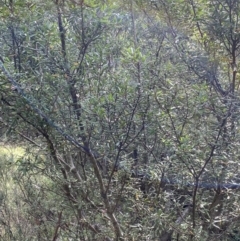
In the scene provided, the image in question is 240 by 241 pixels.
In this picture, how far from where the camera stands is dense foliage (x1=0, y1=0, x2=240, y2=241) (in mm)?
2250

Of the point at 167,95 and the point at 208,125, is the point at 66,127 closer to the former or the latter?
the point at 167,95

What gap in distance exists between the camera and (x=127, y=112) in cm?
226

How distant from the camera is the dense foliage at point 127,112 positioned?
2.25 m

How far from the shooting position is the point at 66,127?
7.66ft

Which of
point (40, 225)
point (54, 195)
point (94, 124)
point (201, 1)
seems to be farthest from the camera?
point (40, 225)

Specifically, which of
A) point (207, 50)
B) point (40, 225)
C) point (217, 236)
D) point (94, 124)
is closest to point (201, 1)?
point (207, 50)

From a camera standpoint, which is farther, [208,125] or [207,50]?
[207,50]

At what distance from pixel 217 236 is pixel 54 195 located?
1.21m

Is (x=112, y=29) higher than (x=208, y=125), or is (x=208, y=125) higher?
(x=112, y=29)

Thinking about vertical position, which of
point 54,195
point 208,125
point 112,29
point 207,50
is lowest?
point 54,195

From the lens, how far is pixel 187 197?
107 inches

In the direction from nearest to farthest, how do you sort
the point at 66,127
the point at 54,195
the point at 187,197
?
1. the point at 66,127
2. the point at 187,197
3. the point at 54,195

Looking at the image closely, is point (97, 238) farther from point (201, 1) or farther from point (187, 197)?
point (201, 1)

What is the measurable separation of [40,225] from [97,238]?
103 cm
